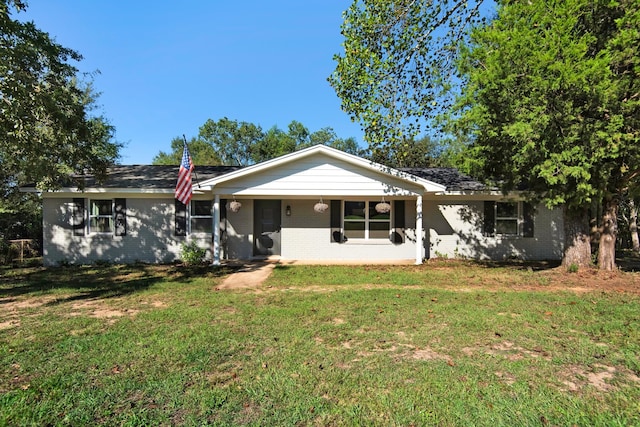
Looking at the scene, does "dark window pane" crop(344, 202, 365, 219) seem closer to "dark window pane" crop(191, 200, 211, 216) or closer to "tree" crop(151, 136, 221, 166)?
"dark window pane" crop(191, 200, 211, 216)

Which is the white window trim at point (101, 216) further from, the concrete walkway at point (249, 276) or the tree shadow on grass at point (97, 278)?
the concrete walkway at point (249, 276)

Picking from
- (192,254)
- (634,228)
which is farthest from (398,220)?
(634,228)

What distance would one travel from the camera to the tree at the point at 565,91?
6.93 m

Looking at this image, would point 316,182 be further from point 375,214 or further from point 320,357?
point 320,357

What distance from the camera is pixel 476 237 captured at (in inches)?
524

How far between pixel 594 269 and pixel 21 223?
22597 mm

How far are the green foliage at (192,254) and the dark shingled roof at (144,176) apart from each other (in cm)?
220

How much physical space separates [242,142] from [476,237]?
132ft

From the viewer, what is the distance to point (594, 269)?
9.46 metres

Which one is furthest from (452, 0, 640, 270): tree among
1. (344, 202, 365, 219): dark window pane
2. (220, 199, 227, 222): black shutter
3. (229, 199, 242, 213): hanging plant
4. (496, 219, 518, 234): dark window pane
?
(220, 199, 227, 222): black shutter

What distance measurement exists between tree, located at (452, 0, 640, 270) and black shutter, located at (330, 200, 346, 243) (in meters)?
5.74

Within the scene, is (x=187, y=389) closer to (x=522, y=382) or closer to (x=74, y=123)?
(x=522, y=382)

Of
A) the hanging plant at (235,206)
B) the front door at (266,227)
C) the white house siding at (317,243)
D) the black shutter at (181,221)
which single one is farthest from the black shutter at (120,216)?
the white house siding at (317,243)

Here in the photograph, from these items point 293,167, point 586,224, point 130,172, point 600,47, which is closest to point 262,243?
point 293,167
